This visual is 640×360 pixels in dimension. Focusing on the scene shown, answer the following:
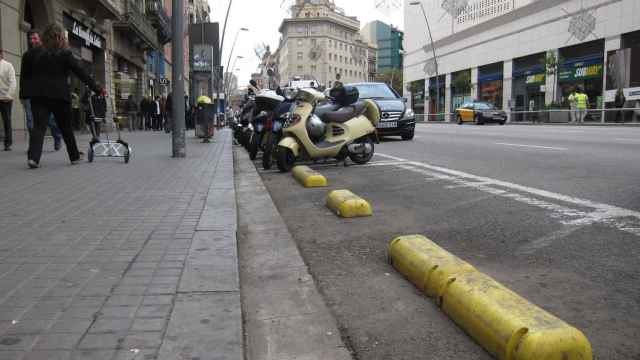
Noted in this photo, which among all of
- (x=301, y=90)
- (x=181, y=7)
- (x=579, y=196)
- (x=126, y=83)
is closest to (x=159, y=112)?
(x=126, y=83)

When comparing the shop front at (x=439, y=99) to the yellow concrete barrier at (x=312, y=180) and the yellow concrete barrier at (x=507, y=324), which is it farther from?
the yellow concrete barrier at (x=507, y=324)

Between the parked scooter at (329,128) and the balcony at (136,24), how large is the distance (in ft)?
60.4

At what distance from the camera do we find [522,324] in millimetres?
2162

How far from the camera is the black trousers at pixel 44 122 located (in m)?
8.16

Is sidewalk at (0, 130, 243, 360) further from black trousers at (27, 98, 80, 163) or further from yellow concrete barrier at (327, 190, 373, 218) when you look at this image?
black trousers at (27, 98, 80, 163)

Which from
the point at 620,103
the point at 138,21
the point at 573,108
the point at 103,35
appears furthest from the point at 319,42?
the point at 103,35

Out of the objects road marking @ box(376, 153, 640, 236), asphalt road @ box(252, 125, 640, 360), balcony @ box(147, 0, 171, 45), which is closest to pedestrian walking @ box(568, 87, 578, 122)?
balcony @ box(147, 0, 171, 45)

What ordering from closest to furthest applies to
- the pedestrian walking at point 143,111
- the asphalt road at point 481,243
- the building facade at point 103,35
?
the asphalt road at point 481,243 → the building facade at point 103,35 → the pedestrian walking at point 143,111

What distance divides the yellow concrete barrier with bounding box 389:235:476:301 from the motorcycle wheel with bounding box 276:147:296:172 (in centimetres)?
529

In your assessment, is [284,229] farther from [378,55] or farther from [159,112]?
[378,55]

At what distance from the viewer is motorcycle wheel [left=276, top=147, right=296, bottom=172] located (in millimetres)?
8711

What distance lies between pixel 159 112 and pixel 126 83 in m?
2.00

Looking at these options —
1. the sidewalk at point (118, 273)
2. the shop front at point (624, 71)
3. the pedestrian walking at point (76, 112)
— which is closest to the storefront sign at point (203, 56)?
the pedestrian walking at point (76, 112)

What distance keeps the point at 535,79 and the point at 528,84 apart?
1.08m
